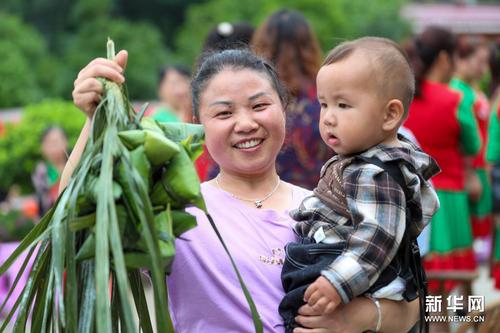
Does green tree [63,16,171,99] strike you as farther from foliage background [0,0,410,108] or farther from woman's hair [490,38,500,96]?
woman's hair [490,38,500,96]

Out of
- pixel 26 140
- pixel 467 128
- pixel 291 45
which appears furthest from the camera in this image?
pixel 26 140

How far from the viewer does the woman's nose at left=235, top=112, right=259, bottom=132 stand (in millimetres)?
2559

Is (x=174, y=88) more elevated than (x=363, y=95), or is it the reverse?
(x=363, y=95)

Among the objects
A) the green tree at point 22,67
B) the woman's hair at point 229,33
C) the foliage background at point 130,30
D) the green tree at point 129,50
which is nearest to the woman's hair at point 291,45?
the woman's hair at point 229,33

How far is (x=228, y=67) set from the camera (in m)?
2.70

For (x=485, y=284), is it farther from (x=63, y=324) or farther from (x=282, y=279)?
(x=63, y=324)

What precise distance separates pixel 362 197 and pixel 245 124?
0.38m

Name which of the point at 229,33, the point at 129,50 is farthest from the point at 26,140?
the point at 129,50

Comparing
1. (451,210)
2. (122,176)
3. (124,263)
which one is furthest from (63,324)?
(451,210)

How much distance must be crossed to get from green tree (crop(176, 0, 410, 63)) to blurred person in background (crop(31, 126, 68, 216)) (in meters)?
14.8

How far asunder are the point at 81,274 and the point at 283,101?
0.91m

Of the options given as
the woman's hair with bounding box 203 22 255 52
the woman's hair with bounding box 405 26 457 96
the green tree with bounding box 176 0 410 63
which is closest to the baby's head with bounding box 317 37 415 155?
the woman's hair with bounding box 203 22 255 52

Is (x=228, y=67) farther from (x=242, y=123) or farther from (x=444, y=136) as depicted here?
(x=444, y=136)

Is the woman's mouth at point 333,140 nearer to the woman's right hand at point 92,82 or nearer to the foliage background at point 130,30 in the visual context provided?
the woman's right hand at point 92,82
